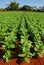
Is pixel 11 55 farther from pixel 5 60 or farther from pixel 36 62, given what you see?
pixel 36 62

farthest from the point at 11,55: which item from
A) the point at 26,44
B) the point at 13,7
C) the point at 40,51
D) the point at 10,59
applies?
the point at 13,7

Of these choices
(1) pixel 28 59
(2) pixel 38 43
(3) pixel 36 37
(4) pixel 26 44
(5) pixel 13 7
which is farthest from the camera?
(5) pixel 13 7

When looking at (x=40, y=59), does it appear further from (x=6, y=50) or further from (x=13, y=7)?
(x=13, y=7)

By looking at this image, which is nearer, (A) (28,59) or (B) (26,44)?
(A) (28,59)

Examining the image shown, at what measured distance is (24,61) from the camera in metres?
4.43

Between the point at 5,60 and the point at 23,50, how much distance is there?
1.64ft

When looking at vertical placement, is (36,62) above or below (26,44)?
below

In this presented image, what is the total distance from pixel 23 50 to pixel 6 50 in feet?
1.59

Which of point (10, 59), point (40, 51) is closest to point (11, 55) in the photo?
point (10, 59)

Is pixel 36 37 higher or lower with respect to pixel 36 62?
higher

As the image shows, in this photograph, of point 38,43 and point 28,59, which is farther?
point 38,43

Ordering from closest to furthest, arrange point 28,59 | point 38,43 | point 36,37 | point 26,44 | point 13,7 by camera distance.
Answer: point 28,59
point 26,44
point 38,43
point 36,37
point 13,7

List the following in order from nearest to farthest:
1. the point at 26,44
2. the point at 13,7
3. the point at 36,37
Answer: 1. the point at 26,44
2. the point at 36,37
3. the point at 13,7

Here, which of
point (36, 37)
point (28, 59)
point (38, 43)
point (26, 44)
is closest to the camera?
point (28, 59)
